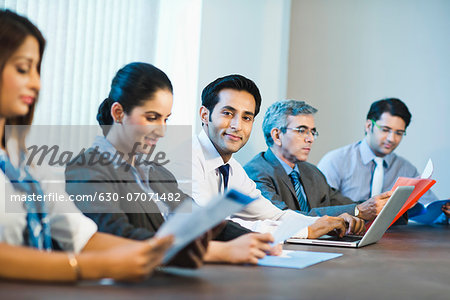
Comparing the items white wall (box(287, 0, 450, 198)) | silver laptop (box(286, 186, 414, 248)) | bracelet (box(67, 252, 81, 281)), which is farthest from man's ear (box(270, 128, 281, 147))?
bracelet (box(67, 252, 81, 281))

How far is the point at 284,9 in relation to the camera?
14.1 ft

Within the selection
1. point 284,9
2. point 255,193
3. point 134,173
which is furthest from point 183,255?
point 284,9

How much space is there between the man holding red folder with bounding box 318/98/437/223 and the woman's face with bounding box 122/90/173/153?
2584mm

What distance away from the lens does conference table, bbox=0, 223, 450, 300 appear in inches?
40.2

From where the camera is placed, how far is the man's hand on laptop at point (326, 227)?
223 centimetres

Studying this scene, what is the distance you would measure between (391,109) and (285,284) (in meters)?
3.21

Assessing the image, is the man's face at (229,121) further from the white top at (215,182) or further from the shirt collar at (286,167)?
the shirt collar at (286,167)

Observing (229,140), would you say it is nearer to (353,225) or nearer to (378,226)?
(353,225)

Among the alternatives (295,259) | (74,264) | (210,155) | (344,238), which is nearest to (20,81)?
(74,264)

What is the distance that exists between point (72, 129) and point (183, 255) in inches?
92.8

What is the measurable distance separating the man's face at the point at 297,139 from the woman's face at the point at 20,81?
6.93 feet

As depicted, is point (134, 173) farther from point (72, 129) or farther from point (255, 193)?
point (72, 129)

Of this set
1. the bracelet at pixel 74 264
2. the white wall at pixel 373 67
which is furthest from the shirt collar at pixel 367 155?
the bracelet at pixel 74 264

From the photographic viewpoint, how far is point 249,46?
3.92m
